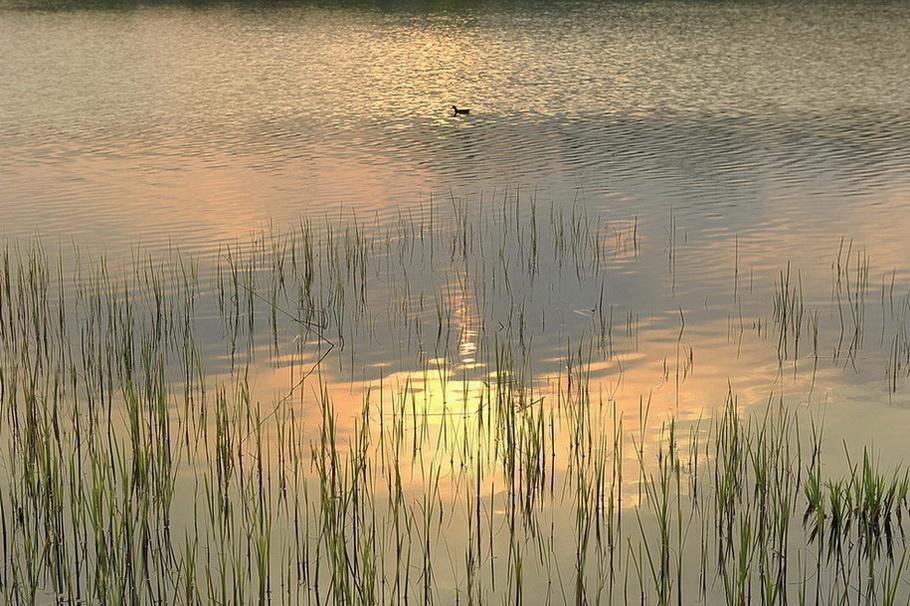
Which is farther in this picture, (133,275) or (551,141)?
(551,141)

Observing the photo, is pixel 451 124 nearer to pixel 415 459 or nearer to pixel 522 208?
pixel 522 208

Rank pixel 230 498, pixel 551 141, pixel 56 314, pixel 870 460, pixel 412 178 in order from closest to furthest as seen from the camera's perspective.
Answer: pixel 230 498 → pixel 870 460 → pixel 56 314 → pixel 412 178 → pixel 551 141

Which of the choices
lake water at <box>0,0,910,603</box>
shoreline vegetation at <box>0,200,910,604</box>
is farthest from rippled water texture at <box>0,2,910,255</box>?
shoreline vegetation at <box>0,200,910,604</box>

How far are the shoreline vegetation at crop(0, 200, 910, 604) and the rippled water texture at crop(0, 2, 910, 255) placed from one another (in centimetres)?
324

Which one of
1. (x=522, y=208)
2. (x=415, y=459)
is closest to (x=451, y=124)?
(x=522, y=208)

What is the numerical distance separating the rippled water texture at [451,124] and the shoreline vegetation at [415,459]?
3.24 meters

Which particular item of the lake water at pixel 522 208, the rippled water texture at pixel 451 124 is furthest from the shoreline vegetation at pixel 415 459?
the rippled water texture at pixel 451 124

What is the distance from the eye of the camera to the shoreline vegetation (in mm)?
4949

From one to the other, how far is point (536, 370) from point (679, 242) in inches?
178

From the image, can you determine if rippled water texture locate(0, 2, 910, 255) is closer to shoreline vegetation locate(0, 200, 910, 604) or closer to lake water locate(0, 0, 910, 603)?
lake water locate(0, 0, 910, 603)

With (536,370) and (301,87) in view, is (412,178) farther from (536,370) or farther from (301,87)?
(301,87)

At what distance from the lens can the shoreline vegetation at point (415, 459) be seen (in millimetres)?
4949

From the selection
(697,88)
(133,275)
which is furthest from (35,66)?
(133,275)

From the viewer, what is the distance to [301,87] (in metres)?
28.5
